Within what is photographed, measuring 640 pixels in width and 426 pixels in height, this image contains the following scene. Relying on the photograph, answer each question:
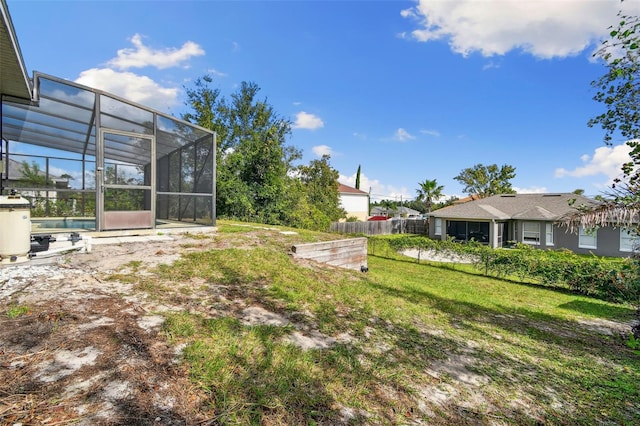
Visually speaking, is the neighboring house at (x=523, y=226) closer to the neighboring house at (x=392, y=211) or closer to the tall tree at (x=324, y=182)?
the tall tree at (x=324, y=182)

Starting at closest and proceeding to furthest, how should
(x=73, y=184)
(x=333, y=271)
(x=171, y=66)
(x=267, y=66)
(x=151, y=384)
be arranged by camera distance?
(x=151, y=384) < (x=333, y=271) < (x=73, y=184) < (x=171, y=66) < (x=267, y=66)

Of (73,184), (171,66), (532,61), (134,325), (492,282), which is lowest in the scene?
(492,282)

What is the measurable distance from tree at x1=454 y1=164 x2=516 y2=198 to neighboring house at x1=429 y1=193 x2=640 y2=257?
344 inches

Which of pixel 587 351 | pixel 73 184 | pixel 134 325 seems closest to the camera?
pixel 134 325

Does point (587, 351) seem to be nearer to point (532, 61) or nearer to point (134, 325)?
point (134, 325)

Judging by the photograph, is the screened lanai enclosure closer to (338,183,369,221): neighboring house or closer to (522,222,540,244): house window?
(522,222,540,244): house window

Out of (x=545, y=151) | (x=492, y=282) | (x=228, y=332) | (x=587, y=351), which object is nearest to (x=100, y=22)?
→ (x=228, y=332)

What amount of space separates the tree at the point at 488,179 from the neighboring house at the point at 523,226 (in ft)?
28.7

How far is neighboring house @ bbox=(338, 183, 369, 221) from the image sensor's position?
3441cm

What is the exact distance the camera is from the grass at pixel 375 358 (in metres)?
1.95

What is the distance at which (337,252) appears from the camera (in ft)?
23.2

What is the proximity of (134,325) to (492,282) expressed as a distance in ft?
36.9

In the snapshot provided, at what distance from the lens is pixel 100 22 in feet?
26.6

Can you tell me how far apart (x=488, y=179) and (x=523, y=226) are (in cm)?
1413
